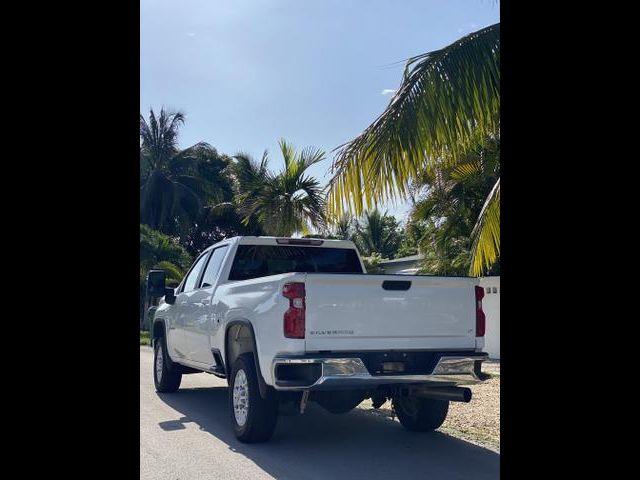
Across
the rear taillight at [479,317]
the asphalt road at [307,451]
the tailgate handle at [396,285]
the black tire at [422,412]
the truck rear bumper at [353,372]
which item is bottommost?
the asphalt road at [307,451]

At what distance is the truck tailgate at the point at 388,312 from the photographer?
6441mm

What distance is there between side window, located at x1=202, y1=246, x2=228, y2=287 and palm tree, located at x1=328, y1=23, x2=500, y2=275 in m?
1.75

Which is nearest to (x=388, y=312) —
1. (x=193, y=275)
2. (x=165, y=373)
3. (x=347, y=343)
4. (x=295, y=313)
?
(x=347, y=343)

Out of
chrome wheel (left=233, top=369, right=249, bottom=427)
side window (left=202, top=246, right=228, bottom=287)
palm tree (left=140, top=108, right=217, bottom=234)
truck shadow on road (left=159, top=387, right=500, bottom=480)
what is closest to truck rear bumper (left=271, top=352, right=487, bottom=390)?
truck shadow on road (left=159, top=387, right=500, bottom=480)

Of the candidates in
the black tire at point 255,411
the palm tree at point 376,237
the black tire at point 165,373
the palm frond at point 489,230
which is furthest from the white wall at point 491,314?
the palm tree at point 376,237

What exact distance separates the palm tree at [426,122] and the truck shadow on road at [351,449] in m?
2.46

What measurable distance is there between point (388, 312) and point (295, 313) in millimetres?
881

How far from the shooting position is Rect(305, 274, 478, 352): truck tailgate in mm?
6441

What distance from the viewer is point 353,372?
6.38m

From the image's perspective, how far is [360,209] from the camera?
814cm

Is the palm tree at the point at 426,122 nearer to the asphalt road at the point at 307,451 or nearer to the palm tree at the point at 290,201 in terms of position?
the asphalt road at the point at 307,451

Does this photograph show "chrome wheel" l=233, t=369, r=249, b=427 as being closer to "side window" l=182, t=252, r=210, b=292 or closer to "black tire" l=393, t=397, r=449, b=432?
"black tire" l=393, t=397, r=449, b=432
